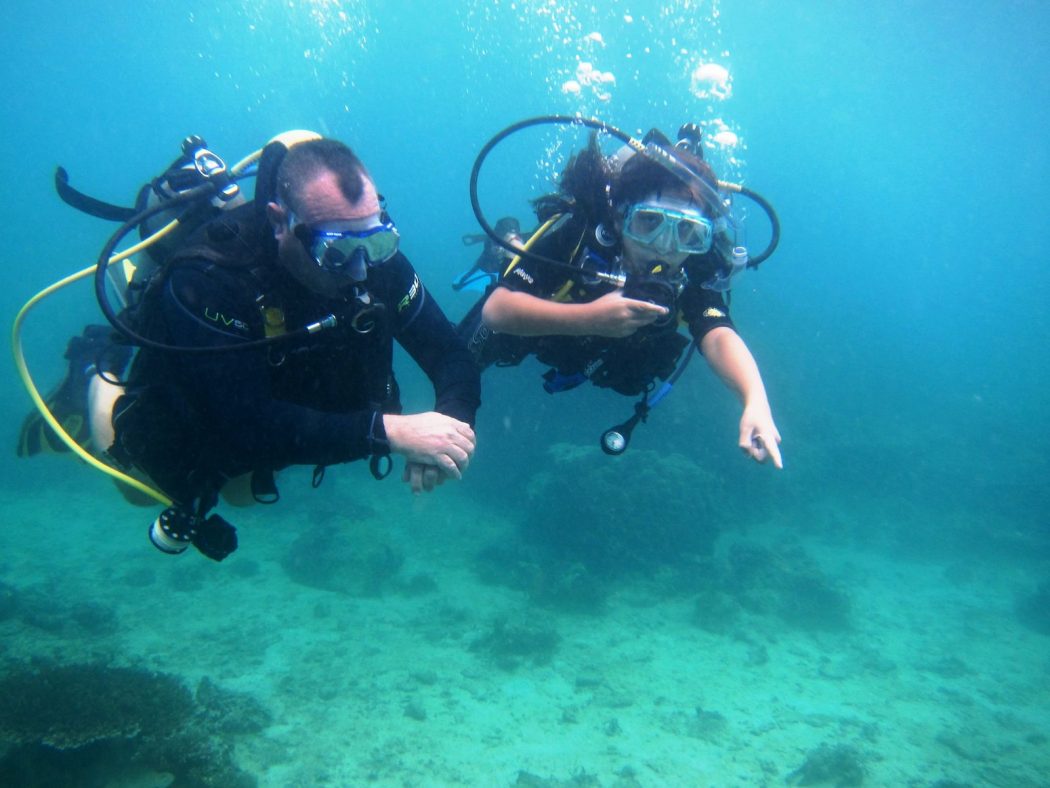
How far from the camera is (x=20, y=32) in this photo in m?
52.0

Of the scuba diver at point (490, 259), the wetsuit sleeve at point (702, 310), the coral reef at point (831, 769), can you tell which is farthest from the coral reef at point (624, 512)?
the wetsuit sleeve at point (702, 310)

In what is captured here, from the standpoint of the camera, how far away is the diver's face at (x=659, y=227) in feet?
11.1

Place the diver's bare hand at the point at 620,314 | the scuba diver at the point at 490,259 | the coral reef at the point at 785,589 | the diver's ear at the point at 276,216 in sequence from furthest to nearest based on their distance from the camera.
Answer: the coral reef at the point at 785,589
the scuba diver at the point at 490,259
the diver's bare hand at the point at 620,314
the diver's ear at the point at 276,216

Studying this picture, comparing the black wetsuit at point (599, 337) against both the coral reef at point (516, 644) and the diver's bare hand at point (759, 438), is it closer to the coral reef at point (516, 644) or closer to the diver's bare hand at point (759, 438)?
the diver's bare hand at point (759, 438)

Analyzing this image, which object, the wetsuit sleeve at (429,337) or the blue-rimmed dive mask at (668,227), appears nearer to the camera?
the wetsuit sleeve at (429,337)

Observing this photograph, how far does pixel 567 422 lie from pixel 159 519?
57.0 ft

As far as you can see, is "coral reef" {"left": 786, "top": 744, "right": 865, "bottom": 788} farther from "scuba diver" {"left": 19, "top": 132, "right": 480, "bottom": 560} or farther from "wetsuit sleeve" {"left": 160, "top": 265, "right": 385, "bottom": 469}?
"wetsuit sleeve" {"left": 160, "top": 265, "right": 385, "bottom": 469}

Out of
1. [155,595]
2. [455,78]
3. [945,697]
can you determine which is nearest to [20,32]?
[455,78]

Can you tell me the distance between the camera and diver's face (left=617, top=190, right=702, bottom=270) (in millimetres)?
3385

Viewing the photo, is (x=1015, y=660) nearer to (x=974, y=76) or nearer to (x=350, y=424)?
(x=350, y=424)

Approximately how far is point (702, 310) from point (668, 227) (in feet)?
2.60

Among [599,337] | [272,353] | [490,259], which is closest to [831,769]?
[599,337]

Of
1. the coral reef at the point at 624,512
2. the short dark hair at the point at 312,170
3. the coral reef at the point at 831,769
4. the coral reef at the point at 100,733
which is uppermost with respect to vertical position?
the coral reef at the point at 624,512

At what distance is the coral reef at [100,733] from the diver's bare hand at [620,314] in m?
7.17
